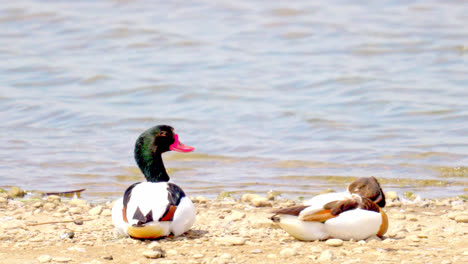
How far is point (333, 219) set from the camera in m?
6.00

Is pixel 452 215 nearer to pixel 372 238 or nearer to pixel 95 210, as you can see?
pixel 372 238

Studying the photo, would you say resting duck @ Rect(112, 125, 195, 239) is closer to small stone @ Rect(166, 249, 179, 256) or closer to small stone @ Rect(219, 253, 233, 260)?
small stone @ Rect(166, 249, 179, 256)

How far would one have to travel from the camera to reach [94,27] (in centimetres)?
2003

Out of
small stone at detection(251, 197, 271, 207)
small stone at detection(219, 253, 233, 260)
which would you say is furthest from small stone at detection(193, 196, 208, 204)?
small stone at detection(219, 253, 233, 260)

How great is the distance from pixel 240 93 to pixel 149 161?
7426 mm

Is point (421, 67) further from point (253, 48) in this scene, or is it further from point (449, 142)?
point (449, 142)

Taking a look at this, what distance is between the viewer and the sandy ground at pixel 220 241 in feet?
18.7

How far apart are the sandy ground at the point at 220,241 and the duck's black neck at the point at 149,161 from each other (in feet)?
1.81

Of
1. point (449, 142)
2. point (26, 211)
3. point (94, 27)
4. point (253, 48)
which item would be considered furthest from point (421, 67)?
point (26, 211)

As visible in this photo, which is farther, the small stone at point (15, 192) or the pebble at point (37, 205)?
the small stone at point (15, 192)

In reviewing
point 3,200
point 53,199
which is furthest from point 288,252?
point 3,200

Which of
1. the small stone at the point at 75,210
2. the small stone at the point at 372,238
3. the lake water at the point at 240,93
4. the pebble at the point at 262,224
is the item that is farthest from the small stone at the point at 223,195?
the small stone at the point at 372,238

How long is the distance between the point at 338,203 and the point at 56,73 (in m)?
10.9

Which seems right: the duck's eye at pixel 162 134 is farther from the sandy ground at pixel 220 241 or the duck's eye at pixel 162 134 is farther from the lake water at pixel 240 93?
the lake water at pixel 240 93
